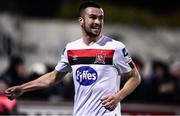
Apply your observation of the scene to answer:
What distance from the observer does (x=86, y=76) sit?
897 centimetres

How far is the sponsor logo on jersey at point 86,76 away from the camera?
8961 mm

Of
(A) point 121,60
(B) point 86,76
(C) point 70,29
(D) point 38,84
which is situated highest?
(A) point 121,60

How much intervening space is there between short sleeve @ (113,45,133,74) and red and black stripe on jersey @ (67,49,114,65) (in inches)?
2.2

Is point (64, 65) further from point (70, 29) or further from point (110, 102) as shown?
point (70, 29)

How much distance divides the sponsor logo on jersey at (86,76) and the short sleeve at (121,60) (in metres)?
0.26

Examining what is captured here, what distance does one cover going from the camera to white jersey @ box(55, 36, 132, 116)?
8.94m

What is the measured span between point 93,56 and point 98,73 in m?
0.20

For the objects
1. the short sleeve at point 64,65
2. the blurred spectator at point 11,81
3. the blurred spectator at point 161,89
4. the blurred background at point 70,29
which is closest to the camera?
the short sleeve at point 64,65

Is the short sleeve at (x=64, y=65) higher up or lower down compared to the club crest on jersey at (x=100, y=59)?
lower down

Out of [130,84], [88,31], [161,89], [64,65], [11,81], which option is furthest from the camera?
[161,89]

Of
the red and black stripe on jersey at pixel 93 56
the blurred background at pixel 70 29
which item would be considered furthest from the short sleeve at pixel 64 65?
the blurred background at pixel 70 29

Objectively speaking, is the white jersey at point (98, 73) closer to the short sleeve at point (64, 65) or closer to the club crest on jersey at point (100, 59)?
the club crest on jersey at point (100, 59)

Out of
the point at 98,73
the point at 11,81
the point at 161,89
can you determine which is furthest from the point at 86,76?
the point at 161,89

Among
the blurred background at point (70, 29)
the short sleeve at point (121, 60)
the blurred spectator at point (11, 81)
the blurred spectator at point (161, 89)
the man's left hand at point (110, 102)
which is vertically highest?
the short sleeve at point (121, 60)
